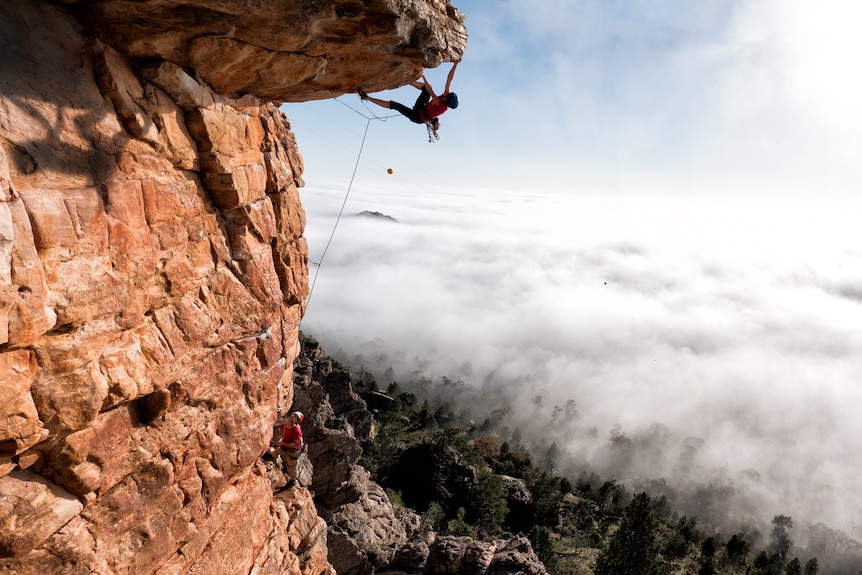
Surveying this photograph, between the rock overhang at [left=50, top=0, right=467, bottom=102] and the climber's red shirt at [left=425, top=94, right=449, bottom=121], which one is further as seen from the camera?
the climber's red shirt at [left=425, top=94, right=449, bottom=121]

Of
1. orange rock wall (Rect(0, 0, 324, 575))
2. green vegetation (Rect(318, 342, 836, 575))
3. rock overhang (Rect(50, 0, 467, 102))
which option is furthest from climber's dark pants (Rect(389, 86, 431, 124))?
green vegetation (Rect(318, 342, 836, 575))

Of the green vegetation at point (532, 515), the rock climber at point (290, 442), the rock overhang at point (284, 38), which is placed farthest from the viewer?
the green vegetation at point (532, 515)

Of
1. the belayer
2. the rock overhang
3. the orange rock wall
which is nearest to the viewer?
the orange rock wall

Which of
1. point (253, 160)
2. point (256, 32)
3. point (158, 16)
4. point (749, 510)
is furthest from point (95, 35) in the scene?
point (749, 510)

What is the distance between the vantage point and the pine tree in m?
40.1

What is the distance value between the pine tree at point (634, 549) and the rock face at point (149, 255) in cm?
3894

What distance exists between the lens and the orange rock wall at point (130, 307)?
6672 millimetres

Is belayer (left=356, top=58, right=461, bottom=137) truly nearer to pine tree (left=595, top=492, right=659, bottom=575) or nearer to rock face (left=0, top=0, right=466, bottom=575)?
rock face (left=0, top=0, right=466, bottom=575)

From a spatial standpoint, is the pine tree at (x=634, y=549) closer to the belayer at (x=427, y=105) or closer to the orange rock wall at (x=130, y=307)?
the orange rock wall at (x=130, y=307)

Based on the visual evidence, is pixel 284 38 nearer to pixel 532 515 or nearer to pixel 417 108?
pixel 417 108

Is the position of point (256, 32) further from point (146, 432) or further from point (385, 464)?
point (385, 464)

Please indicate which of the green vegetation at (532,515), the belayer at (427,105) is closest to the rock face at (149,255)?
the belayer at (427,105)

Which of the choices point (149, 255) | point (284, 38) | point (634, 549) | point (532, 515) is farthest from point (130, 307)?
point (532, 515)

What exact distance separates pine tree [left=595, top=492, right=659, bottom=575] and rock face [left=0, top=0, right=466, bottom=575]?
38.9 metres
